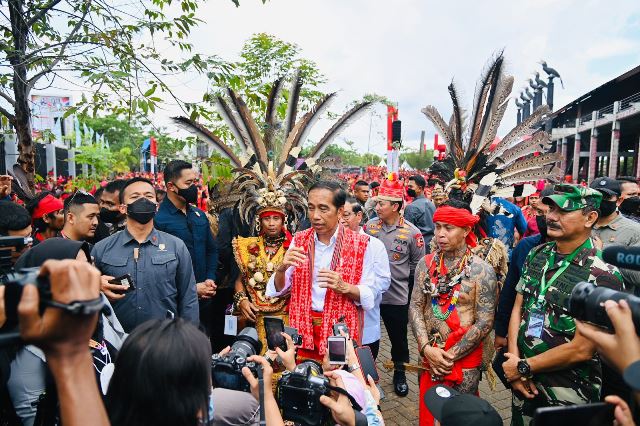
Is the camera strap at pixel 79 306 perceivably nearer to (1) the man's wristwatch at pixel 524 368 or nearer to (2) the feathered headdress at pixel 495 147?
(1) the man's wristwatch at pixel 524 368

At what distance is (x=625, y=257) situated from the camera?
56.6 inches

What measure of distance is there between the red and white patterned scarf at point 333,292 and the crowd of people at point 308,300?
0.01 metres

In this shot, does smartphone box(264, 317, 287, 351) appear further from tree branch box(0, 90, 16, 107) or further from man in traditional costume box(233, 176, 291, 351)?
tree branch box(0, 90, 16, 107)

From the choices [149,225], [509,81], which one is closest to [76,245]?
[149,225]

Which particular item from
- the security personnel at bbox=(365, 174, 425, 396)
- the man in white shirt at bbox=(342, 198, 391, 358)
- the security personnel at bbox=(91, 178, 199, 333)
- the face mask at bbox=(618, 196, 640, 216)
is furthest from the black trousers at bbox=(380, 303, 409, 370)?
the face mask at bbox=(618, 196, 640, 216)

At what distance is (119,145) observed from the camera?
44.7 m

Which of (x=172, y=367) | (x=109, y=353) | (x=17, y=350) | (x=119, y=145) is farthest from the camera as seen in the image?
(x=119, y=145)

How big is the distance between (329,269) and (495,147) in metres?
2.16

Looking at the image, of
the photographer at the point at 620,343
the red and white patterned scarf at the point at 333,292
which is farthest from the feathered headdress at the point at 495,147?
the photographer at the point at 620,343

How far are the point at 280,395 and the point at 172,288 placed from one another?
1.57 metres

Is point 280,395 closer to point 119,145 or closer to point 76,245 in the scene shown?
point 76,245

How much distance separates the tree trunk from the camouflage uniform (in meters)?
4.26

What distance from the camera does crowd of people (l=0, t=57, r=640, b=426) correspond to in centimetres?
126

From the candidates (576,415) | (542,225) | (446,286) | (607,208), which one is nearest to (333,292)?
(446,286)
